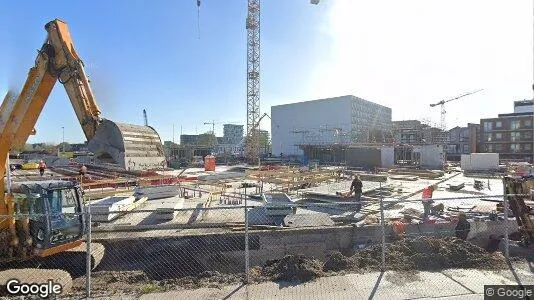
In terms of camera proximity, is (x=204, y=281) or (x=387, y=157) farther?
(x=387, y=157)

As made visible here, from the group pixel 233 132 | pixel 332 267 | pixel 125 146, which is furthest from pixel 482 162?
pixel 233 132

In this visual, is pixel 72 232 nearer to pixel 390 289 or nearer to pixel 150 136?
pixel 150 136

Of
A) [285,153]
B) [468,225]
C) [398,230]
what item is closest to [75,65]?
[398,230]

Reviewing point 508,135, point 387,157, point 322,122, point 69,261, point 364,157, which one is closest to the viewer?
point 69,261

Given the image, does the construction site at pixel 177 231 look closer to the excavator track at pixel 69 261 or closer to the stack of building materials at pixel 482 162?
the excavator track at pixel 69 261

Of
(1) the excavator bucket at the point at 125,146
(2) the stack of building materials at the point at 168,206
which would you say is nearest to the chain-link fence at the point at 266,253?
(2) the stack of building materials at the point at 168,206

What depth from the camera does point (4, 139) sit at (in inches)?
322

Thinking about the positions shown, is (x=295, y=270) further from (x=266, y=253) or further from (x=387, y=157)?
(x=387, y=157)

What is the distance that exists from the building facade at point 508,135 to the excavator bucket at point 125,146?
7522 centimetres

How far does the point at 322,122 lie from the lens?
79.0m

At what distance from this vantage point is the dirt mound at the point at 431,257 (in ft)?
25.6

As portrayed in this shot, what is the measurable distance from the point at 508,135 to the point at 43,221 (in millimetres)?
85573

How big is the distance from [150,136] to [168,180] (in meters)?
9.54

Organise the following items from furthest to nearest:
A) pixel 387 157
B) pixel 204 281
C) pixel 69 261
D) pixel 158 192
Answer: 1. pixel 387 157
2. pixel 158 192
3. pixel 69 261
4. pixel 204 281
